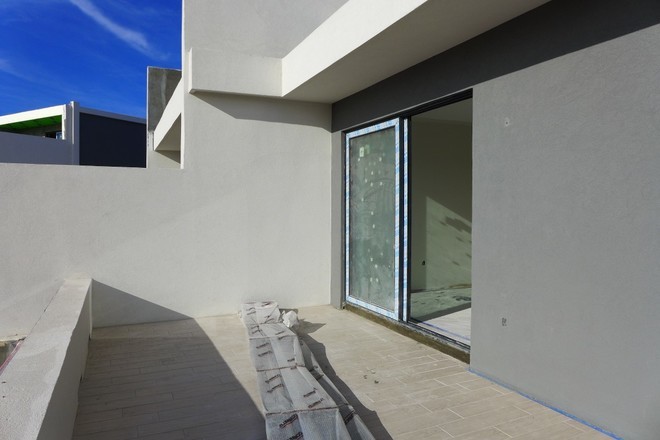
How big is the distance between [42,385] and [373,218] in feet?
13.7

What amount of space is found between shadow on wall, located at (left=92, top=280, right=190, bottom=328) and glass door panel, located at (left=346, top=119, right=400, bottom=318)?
2446mm

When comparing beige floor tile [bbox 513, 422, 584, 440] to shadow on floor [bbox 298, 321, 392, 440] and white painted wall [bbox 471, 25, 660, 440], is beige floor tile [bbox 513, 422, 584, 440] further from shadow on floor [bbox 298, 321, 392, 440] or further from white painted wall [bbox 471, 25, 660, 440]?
shadow on floor [bbox 298, 321, 392, 440]

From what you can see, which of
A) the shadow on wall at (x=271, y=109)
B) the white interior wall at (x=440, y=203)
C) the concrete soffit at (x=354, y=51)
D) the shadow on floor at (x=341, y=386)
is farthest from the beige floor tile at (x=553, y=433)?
the shadow on wall at (x=271, y=109)

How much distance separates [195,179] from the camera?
591 cm

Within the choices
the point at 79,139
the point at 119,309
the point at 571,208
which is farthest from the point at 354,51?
the point at 79,139

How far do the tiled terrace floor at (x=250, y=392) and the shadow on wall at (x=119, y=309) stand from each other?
298 mm

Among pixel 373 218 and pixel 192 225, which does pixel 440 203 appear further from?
pixel 192 225

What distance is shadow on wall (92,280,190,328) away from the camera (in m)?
5.48

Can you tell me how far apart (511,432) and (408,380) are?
103 cm

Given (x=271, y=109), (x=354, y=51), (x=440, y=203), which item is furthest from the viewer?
(x=440, y=203)

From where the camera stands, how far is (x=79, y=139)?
2206 centimetres

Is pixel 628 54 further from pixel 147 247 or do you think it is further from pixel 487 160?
pixel 147 247

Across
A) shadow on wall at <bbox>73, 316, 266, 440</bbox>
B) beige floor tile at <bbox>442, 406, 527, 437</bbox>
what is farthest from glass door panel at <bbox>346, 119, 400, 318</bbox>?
beige floor tile at <bbox>442, 406, 527, 437</bbox>

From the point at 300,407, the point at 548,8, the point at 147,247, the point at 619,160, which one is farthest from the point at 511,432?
the point at 147,247
